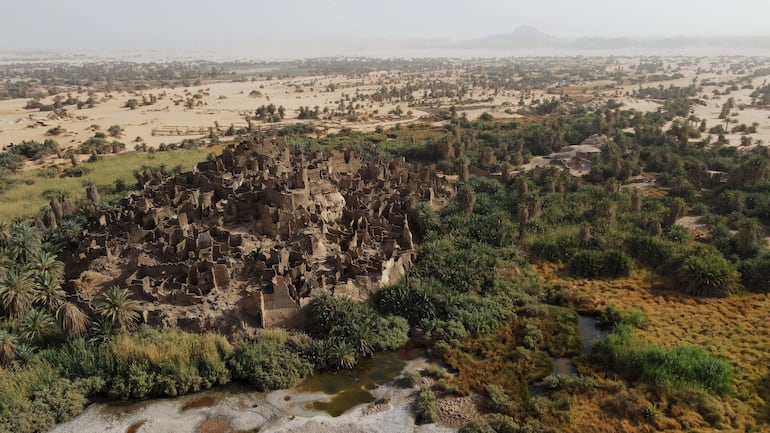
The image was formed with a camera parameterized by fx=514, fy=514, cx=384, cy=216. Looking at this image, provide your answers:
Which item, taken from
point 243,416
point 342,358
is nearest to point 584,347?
point 342,358

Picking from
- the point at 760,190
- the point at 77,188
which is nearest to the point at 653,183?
the point at 760,190

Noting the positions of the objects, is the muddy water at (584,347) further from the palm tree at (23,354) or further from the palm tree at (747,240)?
the palm tree at (23,354)

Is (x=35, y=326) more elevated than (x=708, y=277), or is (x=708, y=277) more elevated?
(x=35, y=326)

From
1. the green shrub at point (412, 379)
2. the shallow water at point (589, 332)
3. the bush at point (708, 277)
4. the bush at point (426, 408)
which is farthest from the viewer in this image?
the bush at point (708, 277)

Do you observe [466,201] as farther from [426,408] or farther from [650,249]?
[426,408]

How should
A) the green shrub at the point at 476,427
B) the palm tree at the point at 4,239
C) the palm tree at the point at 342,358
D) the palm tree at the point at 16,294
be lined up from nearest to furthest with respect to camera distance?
1. the green shrub at the point at 476,427
2. the palm tree at the point at 342,358
3. the palm tree at the point at 16,294
4. the palm tree at the point at 4,239

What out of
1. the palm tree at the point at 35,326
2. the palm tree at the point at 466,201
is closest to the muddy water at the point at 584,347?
the palm tree at the point at 466,201
